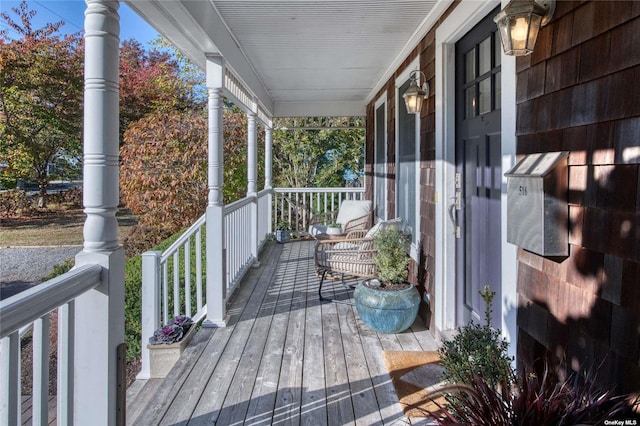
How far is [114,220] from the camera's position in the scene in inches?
70.8

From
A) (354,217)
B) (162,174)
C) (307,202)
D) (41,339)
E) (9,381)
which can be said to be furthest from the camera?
(307,202)

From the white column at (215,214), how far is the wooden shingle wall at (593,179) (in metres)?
2.47

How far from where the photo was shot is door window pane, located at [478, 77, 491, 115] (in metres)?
2.62

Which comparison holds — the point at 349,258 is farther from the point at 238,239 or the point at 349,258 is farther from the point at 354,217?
the point at 354,217

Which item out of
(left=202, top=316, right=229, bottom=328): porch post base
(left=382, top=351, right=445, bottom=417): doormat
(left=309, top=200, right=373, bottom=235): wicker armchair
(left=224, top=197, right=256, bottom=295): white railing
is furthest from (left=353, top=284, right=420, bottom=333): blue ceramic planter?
(left=309, top=200, right=373, bottom=235): wicker armchair

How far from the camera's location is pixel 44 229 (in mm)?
2125

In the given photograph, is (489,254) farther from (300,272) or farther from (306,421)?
(300,272)

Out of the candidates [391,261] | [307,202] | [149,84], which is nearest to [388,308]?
[391,261]

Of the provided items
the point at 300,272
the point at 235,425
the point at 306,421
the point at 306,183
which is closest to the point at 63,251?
the point at 235,425

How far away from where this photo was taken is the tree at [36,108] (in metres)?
2.13

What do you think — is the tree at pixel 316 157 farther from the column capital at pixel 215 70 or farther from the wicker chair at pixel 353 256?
the column capital at pixel 215 70

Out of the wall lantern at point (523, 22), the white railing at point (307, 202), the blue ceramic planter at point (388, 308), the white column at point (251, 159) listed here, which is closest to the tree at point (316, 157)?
the white railing at point (307, 202)

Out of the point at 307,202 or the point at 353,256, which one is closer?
the point at 353,256

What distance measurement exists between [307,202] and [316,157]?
239cm
